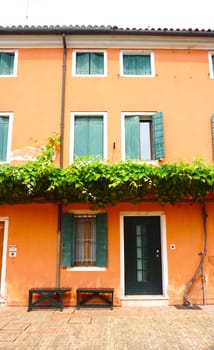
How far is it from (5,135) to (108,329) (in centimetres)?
646

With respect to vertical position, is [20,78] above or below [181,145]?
above

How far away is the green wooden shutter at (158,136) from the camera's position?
8094 mm

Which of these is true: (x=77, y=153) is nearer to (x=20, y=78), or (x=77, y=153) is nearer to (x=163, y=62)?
(x=20, y=78)

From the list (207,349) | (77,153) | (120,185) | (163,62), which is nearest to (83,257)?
(120,185)

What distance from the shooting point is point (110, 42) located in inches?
353

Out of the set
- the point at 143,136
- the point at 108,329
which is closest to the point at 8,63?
the point at 143,136

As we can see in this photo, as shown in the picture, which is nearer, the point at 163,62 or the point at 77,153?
the point at 77,153

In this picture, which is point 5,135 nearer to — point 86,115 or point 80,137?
point 80,137

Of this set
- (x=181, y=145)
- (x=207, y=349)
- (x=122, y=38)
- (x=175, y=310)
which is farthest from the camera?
(x=122, y=38)

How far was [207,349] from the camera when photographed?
4.70 meters

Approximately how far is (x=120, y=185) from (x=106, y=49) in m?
5.21

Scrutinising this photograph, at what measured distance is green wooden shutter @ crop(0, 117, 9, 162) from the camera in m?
8.23

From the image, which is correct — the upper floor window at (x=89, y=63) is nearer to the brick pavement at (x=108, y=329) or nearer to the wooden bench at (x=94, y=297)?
the wooden bench at (x=94, y=297)

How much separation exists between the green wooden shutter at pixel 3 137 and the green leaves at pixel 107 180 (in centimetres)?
126
